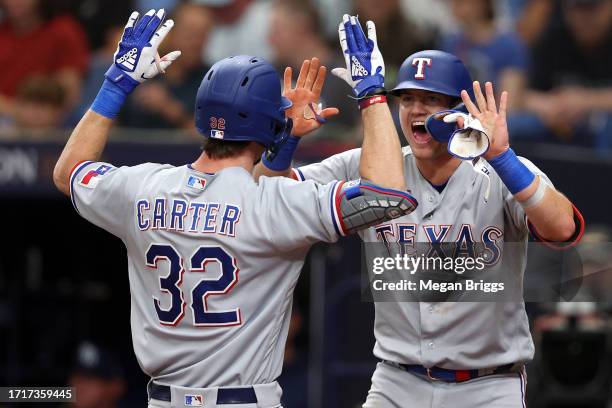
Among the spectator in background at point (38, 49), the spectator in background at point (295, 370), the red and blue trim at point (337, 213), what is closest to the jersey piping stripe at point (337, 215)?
the red and blue trim at point (337, 213)

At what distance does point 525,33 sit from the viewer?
27.6ft

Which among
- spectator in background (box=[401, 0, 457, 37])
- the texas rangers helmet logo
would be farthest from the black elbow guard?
spectator in background (box=[401, 0, 457, 37])

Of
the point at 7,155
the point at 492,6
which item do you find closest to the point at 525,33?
the point at 492,6

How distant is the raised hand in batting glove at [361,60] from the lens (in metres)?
3.40

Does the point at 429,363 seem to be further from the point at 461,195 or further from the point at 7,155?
the point at 7,155

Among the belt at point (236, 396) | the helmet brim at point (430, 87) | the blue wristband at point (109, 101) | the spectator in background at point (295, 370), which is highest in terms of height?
the helmet brim at point (430, 87)

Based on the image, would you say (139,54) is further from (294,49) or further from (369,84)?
(294,49)

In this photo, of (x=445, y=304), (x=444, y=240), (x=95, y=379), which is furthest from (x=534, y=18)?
(x=445, y=304)

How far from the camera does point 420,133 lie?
399 centimetres

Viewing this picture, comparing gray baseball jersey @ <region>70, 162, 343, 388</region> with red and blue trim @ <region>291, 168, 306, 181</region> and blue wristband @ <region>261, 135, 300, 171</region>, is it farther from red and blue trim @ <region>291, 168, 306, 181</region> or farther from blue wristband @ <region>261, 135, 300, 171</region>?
red and blue trim @ <region>291, 168, 306, 181</region>

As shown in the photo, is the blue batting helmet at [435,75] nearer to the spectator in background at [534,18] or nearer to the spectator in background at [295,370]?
the spectator in background at [295,370]

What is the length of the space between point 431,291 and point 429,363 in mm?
273

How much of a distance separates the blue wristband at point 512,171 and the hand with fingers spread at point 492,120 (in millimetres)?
20

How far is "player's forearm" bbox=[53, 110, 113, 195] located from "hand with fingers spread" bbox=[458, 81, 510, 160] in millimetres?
1164
